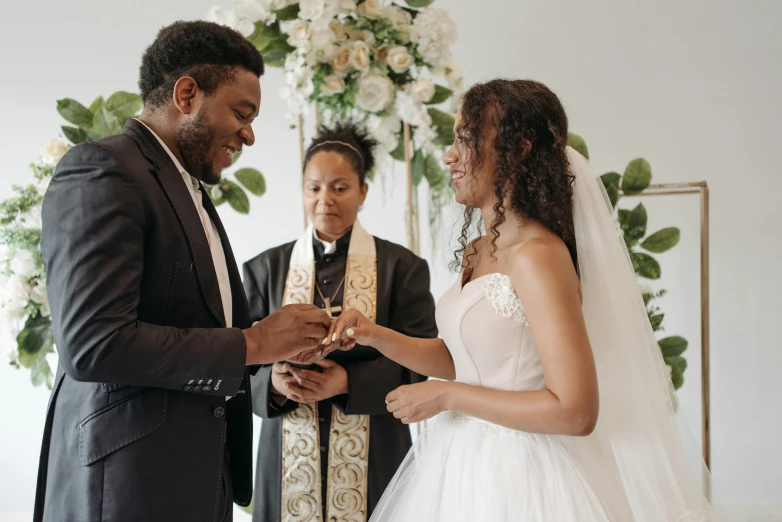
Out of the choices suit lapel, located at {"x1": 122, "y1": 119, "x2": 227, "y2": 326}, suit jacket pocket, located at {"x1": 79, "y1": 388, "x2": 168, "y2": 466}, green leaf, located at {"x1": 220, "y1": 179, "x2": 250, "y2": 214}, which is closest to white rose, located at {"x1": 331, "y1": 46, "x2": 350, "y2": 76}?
green leaf, located at {"x1": 220, "y1": 179, "x2": 250, "y2": 214}

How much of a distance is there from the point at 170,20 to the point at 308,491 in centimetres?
302

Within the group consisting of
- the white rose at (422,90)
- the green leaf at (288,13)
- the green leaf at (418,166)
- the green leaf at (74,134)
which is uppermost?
the green leaf at (288,13)

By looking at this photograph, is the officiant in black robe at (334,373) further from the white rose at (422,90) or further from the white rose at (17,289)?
the white rose at (17,289)

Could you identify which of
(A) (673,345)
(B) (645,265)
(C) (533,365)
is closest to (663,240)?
(B) (645,265)

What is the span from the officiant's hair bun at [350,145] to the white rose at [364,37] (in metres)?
0.32

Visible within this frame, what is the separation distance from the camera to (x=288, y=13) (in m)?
2.89

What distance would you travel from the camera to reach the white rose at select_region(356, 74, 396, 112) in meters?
2.86

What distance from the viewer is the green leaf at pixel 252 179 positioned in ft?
10.0

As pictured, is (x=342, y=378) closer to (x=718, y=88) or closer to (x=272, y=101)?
(x=272, y=101)

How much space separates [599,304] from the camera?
1.87 m

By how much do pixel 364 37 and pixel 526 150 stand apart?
131 centimetres

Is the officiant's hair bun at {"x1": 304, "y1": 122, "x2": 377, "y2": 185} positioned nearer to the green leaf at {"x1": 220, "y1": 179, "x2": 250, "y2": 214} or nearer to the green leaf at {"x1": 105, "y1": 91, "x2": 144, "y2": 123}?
the green leaf at {"x1": 220, "y1": 179, "x2": 250, "y2": 214}

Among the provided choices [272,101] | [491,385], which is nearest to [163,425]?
[491,385]

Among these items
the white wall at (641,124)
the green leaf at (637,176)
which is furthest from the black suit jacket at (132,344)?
the white wall at (641,124)
